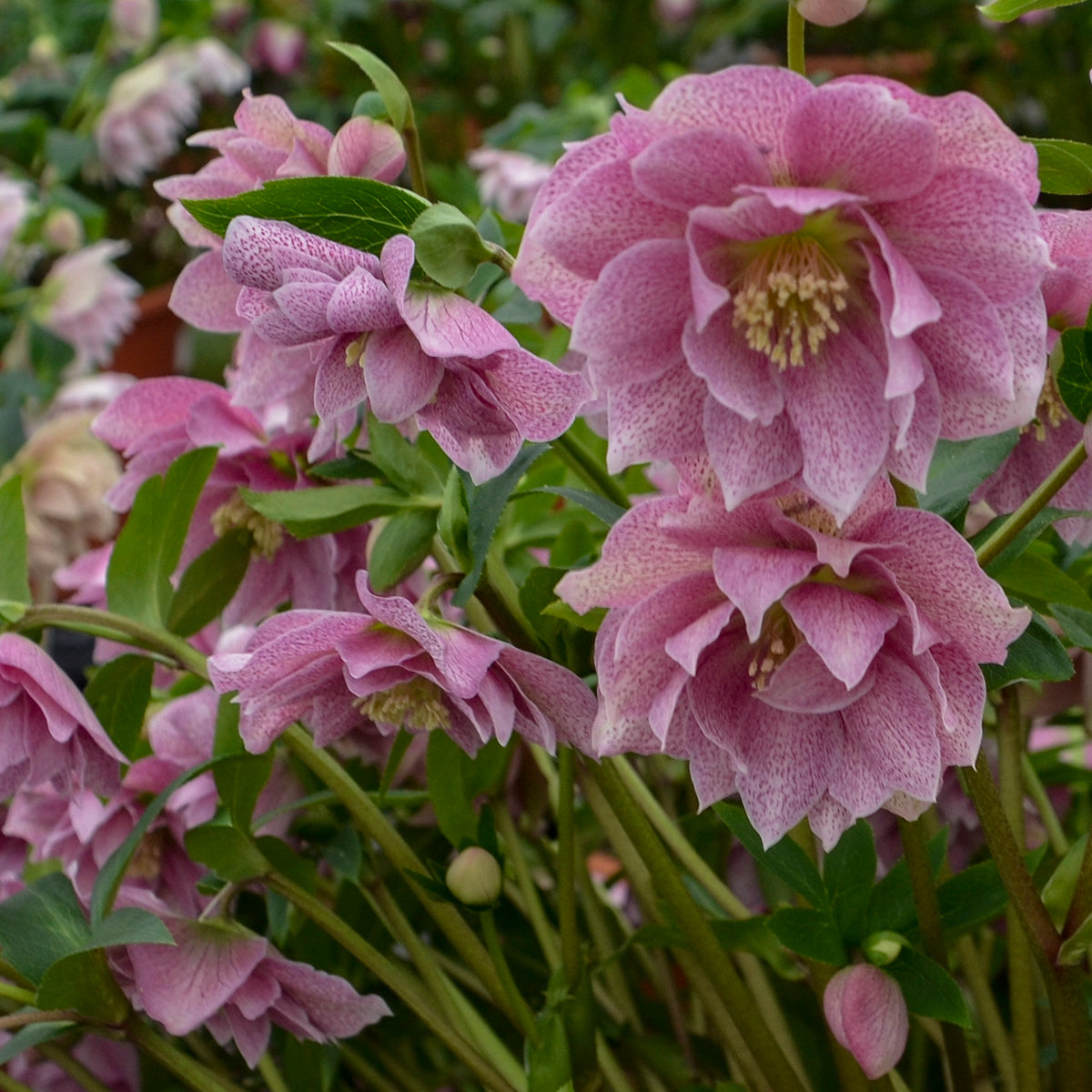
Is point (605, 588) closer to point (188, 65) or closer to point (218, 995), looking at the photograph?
point (218, 995)

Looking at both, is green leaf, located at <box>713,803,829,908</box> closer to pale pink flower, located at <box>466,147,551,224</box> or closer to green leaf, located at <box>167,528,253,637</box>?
green leaf, located at <box>167,528,253,637</box>

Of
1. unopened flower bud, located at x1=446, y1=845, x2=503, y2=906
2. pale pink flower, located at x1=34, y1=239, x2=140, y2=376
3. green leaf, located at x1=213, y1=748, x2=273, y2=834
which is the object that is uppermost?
green leaf, located at x1=213, y1=748, x2=273, y2=834

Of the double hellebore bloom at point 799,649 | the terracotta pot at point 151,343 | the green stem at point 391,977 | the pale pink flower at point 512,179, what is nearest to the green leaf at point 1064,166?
the double hellebore bloom at point 799,649

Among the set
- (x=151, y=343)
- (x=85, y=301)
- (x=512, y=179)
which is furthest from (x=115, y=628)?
(x=151, y=343)

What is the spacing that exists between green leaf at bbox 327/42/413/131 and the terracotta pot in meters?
1.55

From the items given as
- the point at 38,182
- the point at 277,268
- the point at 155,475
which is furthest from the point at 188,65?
the point at 277,268

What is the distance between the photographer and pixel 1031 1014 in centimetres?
47

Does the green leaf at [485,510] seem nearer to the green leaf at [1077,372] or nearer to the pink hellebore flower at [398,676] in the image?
the pink hellebore flower at [398,676]

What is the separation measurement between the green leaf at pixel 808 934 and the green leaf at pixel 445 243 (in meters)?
0.20

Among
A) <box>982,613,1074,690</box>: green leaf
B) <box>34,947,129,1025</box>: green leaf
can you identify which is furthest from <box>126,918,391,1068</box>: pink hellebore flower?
<box>982,613,1074,690</box>: green leaf

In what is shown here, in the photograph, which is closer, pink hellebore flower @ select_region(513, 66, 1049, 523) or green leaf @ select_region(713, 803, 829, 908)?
pink hellebore flower @ select_region(513, 66, 1049, 523)

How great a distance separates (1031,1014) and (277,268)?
34cm

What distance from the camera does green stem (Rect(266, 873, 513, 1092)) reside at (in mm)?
471

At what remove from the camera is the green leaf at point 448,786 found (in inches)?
19.0
